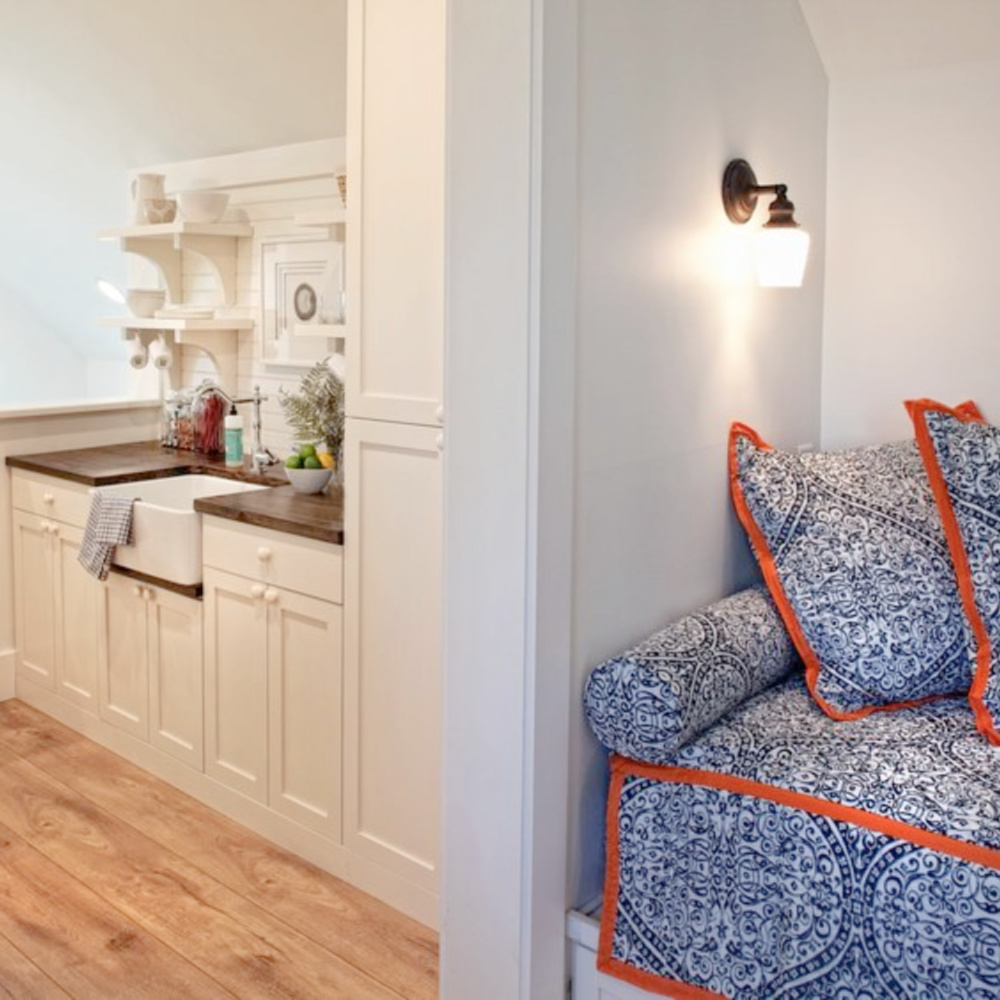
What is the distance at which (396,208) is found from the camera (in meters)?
2.38

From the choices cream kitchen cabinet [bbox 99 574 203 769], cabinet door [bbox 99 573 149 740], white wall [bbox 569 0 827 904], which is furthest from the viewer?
cabinet door [bbox 99 573 149 740]

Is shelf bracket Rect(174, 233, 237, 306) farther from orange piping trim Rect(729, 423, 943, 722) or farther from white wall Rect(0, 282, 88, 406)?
orange piping trim Rect(729, 423, 943, 722)

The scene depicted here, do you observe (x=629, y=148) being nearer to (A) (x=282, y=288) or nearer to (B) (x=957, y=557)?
(B) (x=957, y=557)

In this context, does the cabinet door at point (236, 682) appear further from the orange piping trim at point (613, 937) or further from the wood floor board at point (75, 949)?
the orange piping trim at point (613, 937)

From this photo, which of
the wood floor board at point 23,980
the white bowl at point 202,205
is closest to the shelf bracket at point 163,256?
the white bowl at point 202,205

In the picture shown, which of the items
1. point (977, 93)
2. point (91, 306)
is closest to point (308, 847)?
point (977, 93)

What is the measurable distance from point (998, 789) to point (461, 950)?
2.74 feet

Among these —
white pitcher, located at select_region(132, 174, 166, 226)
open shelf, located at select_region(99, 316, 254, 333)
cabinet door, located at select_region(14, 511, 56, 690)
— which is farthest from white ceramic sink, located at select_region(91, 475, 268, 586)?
white pitcher, located at select_region(132, 174, 166, 226)

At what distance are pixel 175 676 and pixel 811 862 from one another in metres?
2.12

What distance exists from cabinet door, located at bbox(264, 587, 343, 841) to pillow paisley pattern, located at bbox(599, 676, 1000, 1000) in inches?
44.1

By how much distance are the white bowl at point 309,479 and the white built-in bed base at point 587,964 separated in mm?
1544

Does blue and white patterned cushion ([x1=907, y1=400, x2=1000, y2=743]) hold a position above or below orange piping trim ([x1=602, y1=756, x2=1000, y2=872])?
above

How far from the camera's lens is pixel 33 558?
372cm

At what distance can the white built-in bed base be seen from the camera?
1689 millimetres
